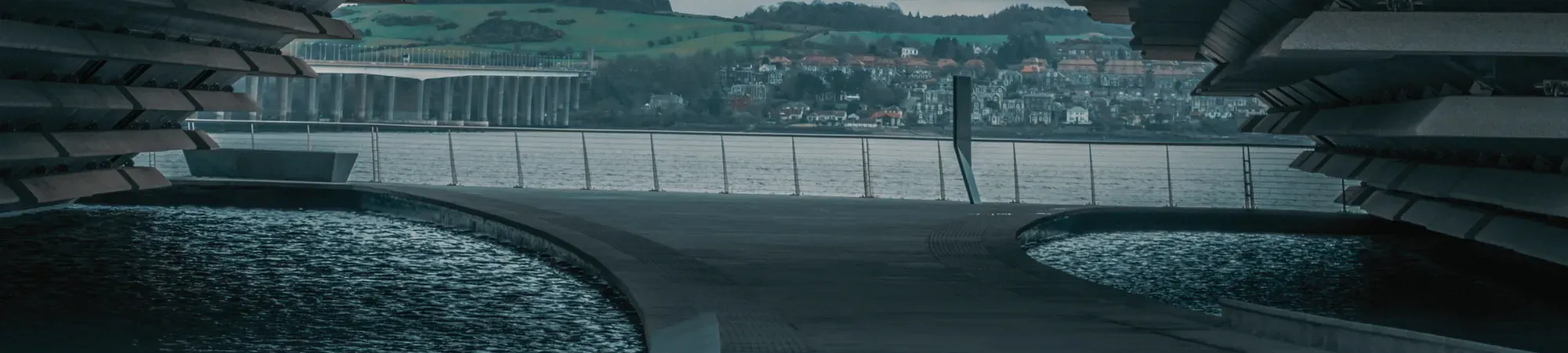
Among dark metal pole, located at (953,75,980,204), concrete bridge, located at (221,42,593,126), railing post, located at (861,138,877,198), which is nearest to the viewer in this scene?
dark metal pole, located at (953,75,980,204)

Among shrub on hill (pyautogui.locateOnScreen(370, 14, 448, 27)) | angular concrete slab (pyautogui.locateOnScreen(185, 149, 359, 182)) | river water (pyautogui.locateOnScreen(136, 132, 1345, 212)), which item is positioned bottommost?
river water (pyautogui.locateOnScreen(136, 132, 1345, 212))

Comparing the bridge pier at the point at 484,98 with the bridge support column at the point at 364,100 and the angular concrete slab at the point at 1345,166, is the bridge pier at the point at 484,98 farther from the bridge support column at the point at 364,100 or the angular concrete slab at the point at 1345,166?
the angular concrete slab at the point at 1345,166

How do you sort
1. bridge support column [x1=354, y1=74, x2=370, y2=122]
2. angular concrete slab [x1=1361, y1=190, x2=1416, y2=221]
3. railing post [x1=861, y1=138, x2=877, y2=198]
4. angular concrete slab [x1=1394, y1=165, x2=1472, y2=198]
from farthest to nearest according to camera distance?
bridge support column [x1=354, y1=74, x2=370, y2=122] < railing post [x1=861, y1=138, x2=877, y2=198] < angular concrete slab [x1=1361, y1=190, x2=1416, y2=221] < angular concrete slab [x1=1394, y1=165, x2=1472, y2=198]

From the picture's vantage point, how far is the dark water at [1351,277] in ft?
24.1

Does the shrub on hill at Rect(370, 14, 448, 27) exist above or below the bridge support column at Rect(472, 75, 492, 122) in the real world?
above

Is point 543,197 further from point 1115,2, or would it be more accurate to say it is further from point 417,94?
point 417,94

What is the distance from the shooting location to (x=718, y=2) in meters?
85.0

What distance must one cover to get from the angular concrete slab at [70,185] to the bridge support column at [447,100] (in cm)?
5002

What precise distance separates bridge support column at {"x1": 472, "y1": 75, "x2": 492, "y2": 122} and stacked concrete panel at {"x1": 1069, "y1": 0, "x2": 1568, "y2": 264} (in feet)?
159

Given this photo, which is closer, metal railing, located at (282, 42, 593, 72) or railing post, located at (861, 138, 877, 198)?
railing post, located at (861, 138, 877, 198)

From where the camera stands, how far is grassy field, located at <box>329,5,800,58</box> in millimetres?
55847

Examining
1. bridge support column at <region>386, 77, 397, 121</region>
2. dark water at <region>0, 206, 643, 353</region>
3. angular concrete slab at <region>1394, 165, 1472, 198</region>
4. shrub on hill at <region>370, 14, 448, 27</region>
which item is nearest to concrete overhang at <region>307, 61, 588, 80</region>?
bridge support column at <region>386, 77, 397, 121</region>

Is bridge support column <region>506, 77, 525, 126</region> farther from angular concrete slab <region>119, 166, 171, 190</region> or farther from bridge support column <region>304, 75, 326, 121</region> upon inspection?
angular concrete slab <region>119, 166, 171, 190</region>

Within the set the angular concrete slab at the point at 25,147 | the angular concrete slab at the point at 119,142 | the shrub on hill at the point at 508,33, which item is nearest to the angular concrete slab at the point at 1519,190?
the angular concrete slab at the point at 25,147
